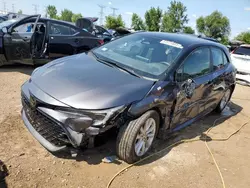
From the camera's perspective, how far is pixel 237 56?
9695 mm

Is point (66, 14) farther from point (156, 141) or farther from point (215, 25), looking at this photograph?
point (156, 141)

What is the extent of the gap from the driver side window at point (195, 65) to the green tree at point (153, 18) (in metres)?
40.5

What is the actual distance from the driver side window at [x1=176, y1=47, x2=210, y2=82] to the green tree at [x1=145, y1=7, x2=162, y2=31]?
40.5m

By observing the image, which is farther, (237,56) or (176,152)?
(237,56)

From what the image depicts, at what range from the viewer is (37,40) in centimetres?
691

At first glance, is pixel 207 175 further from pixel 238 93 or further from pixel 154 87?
pixel 238 93

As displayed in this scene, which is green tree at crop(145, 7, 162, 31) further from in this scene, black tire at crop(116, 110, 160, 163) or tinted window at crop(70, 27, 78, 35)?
black tire at crop(116, 110, 160, 163)

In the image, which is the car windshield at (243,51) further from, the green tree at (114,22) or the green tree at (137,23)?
the green tree at (137,23)

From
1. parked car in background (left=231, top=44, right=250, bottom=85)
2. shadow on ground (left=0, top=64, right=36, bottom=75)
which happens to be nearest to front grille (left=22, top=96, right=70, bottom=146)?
shadow on ground (left=0, top=64, right=36, bottom=75)

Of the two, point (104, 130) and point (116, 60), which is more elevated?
point (116, 60)

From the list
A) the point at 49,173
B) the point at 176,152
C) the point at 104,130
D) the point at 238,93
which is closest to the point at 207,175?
the point at 176,152

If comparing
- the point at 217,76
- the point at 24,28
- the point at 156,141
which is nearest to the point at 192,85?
the point at 156,141

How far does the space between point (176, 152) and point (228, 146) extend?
1.10 m

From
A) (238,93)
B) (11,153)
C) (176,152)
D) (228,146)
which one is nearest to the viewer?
(11,153)
